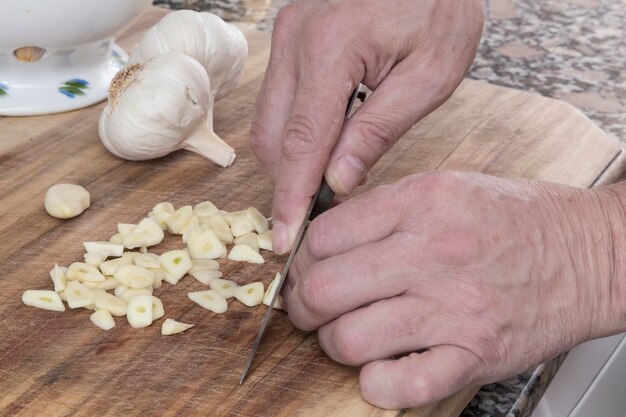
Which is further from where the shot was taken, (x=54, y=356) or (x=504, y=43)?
(x=504, y=43)

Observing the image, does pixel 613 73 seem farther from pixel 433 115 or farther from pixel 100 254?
pixel 100 254

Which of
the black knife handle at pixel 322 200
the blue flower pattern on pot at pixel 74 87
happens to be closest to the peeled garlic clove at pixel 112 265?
the black knife handle at pixel 322 200

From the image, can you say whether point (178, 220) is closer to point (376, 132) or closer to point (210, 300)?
point (210, 300)

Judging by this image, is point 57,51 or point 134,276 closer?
point 134,276

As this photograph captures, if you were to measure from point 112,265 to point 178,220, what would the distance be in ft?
0.39

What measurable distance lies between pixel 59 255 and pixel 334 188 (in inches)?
14.1

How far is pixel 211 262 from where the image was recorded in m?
1.20

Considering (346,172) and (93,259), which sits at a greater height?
(346,172)

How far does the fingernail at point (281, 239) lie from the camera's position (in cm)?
112

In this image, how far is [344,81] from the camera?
3.71 ft

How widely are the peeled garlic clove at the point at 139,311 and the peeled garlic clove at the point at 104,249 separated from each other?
0.11 meters

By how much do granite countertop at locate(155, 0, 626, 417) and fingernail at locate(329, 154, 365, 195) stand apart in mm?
744

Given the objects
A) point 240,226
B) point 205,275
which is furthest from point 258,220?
point 205,275

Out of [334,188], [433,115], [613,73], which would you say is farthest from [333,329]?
[613,73]
